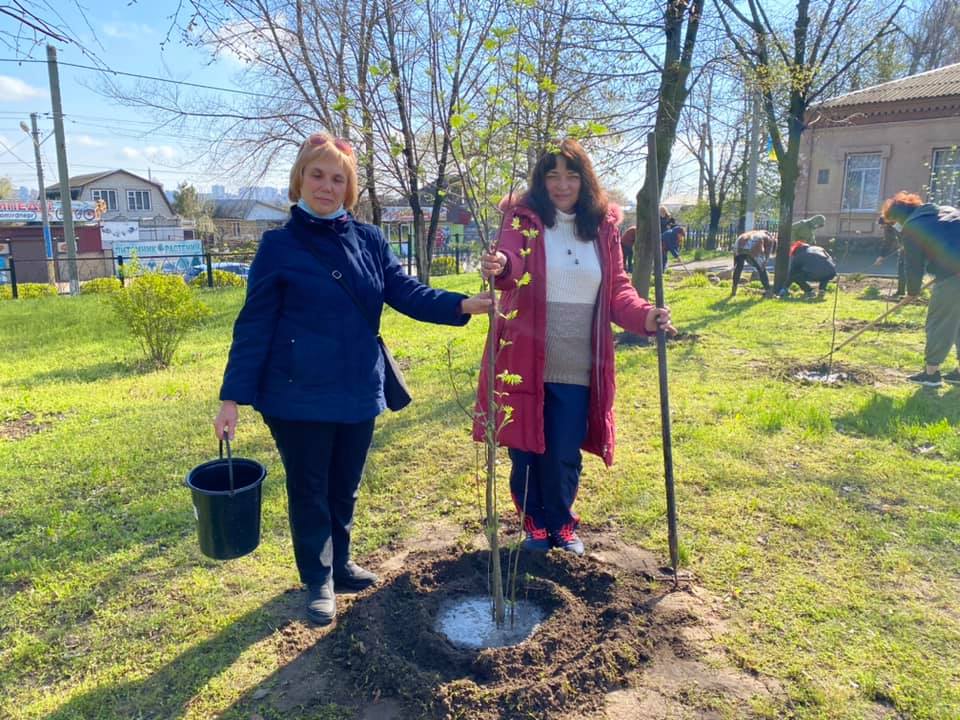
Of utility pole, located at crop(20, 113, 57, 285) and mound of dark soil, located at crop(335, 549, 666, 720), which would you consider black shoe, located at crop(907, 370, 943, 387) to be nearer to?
mound of dark soil, located at crop(335, 549, 666, 720)

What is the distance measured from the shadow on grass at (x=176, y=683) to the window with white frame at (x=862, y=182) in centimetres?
2281

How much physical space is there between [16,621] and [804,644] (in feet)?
10.4

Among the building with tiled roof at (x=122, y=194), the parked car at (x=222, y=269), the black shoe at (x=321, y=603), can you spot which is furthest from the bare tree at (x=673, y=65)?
the building with tiled roof at (x=122, y=194)

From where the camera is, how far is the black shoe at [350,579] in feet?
9.56

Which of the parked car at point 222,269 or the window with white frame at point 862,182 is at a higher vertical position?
the window with white frame at point 862,182

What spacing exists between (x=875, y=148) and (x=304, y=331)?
22.8 metres

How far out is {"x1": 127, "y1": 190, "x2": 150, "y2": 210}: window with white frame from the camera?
5331cm

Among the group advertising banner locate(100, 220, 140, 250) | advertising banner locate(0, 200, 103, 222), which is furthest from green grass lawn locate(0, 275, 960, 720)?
advertising banner locate(0, 200, 103, 222)

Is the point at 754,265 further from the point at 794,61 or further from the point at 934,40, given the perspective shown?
the point at 934,40

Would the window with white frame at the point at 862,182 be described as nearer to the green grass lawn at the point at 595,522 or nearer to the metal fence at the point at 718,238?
the metal fence at the point at 718,238

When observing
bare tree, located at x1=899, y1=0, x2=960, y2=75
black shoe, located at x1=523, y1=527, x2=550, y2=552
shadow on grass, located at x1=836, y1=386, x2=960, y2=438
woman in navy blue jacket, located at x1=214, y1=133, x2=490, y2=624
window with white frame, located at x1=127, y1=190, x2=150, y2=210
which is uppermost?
bare tree, located at x1=899, y1=0, x2=960, y2=75

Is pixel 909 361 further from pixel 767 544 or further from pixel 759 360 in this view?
pixel 767 544

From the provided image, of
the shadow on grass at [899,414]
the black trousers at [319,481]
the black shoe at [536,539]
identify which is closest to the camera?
the black trousers at [319,481]

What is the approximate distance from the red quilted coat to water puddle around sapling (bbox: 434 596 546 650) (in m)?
0.66
